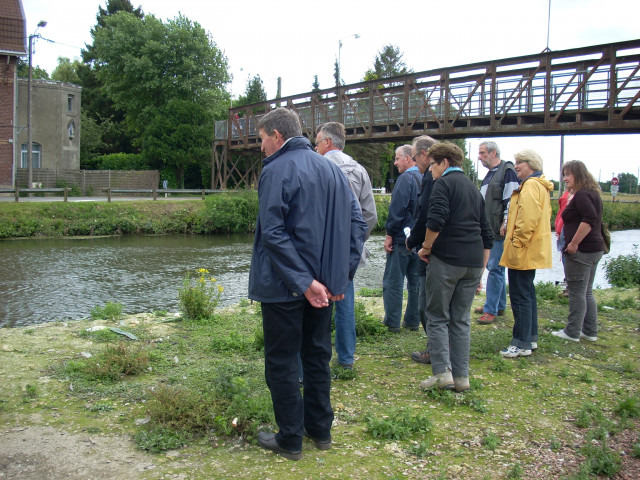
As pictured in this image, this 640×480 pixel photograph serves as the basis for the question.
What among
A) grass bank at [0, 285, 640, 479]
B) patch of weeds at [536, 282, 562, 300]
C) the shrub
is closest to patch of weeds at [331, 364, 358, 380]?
grass bank at [0, 285, 640, 479]

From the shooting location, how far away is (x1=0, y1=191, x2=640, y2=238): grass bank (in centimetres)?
2359

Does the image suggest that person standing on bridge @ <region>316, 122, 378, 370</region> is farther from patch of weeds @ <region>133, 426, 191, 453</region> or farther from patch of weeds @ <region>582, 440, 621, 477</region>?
patch of weeds @ <region>582, 440, 621, 477</region>

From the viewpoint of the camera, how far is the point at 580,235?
5918 millimetres

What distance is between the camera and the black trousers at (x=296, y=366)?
339cm

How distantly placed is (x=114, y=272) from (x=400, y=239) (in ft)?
38.7

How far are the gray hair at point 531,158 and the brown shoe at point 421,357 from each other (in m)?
2.21

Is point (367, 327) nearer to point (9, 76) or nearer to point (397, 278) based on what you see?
point (397, 278)

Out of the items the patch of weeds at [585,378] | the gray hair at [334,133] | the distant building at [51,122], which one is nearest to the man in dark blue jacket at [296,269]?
the gray hair at [334,133]

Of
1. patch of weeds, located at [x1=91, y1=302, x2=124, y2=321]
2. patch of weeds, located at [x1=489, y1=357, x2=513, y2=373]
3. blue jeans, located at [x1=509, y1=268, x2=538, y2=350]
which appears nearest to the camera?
patch of weeds, located at [x1=489, y1=357, x2=513, y2=373]

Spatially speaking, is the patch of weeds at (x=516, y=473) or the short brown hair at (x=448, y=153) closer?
the patch of weeds at (x=516, y=473)

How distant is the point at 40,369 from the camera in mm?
5000

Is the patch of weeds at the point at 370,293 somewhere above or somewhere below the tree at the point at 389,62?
below

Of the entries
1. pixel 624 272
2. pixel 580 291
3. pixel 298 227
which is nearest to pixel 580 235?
pixel 580 291

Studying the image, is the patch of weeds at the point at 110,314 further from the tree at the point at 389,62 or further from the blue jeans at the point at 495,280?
the tree at the point at 389,62
